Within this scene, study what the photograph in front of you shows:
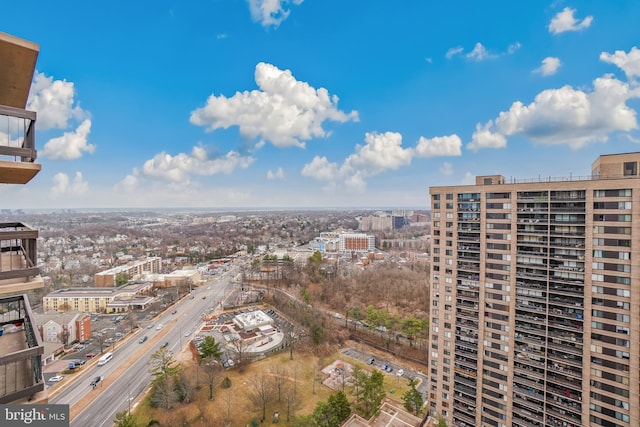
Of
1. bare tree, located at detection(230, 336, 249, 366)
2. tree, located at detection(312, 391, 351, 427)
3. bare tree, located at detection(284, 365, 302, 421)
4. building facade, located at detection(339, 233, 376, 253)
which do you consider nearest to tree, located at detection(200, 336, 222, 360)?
bare tree, located at detection(230, 336, 249, 366)

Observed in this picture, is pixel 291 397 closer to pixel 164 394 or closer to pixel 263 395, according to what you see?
pixel 263 395

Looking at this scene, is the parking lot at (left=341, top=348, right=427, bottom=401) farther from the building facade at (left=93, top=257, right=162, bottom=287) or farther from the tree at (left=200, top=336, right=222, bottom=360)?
the building facade at (left=93, top=257, right=162, bottom=287)

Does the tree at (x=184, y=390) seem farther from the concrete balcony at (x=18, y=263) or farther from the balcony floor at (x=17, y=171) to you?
the balcony floor at (x=17, y=171)

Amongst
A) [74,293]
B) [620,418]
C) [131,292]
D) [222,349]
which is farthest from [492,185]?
[74,293]

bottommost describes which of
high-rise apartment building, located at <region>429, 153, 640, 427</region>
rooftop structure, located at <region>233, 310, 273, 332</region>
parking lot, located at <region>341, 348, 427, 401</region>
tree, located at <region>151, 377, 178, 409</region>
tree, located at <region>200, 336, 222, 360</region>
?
parking lot, located at <region>341, 348, 427, 401</region>

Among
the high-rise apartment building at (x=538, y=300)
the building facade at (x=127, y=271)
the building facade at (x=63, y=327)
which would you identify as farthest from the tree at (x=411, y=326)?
the building facade at (x=127, y=271)

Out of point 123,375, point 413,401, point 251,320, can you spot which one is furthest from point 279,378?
point 123,375
